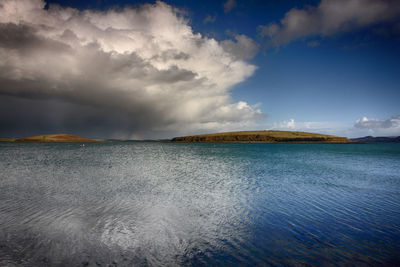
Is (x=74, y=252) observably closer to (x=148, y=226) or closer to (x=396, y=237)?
(x=148, y=226)

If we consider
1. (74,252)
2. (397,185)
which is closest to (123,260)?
(74,252)

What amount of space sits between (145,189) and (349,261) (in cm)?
1699

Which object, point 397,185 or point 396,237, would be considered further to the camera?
point 397,185

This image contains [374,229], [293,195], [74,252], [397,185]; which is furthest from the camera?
[397,185]

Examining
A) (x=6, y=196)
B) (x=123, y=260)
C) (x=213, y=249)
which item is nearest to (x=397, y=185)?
(x=213, y=249)

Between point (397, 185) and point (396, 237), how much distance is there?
18949 mm

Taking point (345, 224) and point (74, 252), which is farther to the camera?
point (345, 224)

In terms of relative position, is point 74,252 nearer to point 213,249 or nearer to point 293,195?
point 213,249

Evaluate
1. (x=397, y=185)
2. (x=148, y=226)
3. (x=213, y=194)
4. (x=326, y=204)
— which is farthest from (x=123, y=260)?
(x=397, y=185)

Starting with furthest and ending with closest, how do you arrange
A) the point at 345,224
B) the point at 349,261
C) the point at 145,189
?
1. the point at 145,189
2. the point at 345,224
3. the point at 349,261

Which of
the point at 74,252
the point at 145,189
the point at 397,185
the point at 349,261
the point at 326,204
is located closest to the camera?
the point at 349,261

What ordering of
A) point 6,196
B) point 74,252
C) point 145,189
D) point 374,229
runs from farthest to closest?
point 145,189 < point 6,196 < point 374,229 < point 74,252

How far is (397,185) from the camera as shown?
23016 mm

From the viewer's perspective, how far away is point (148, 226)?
11180 mm
